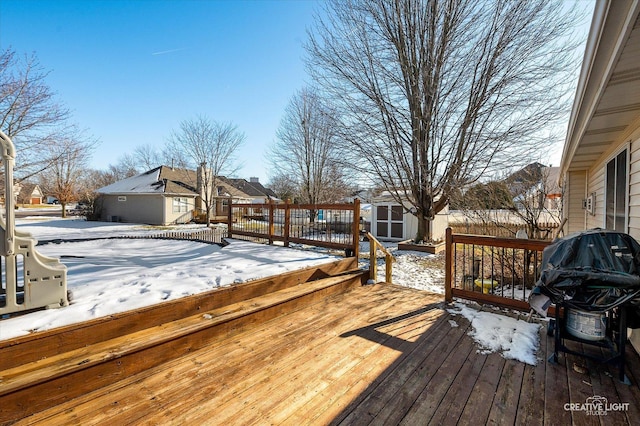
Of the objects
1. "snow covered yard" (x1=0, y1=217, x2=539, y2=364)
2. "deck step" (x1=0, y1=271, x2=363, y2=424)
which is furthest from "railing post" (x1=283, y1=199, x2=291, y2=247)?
"deck step" (x1=0, y1=271, x2=363, y2=424)

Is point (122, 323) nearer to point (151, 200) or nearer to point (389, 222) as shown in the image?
Result: point (389, 222)

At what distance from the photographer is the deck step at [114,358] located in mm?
1665

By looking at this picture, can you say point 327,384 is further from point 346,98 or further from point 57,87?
point 57,87

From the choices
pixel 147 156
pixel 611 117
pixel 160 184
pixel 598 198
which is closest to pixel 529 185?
pixel 598 198

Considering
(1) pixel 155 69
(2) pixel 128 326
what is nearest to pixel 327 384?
(2) pixel 128 326

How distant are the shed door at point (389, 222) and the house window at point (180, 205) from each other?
1308 cm

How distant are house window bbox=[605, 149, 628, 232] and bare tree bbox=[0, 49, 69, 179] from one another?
1476 cm

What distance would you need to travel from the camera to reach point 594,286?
2055 mm

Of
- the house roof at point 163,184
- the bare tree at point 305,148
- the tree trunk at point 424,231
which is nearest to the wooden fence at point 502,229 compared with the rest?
the tree trunk at point 424,231

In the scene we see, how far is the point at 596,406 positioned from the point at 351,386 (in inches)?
62.0

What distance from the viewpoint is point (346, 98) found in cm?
898

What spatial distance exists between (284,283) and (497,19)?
870 cm

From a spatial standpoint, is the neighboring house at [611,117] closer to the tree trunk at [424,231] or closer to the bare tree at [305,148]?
the tree trunk at [424,231]

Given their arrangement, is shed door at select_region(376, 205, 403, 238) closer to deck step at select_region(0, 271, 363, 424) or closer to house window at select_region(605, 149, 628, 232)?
house window at select_region(605, 149, 628, 232)
